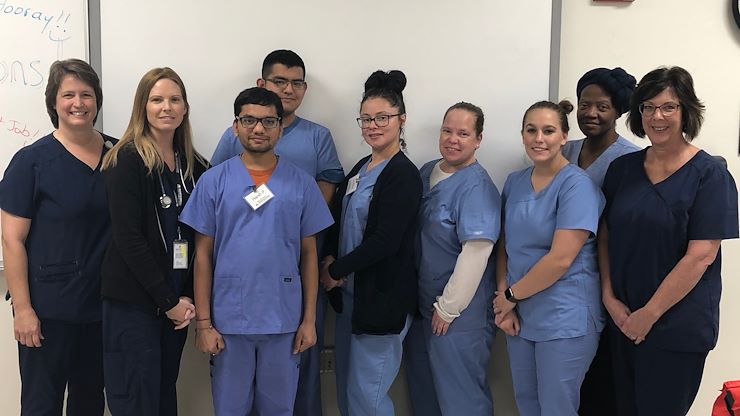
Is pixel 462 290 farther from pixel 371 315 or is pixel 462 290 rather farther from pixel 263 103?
pixel 263 103

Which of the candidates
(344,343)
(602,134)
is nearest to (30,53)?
(344,343)

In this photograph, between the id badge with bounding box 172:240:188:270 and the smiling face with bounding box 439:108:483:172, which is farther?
the smiling face with bounding box 439:108:483:172

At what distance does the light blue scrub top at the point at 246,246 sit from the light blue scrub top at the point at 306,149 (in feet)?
1.04

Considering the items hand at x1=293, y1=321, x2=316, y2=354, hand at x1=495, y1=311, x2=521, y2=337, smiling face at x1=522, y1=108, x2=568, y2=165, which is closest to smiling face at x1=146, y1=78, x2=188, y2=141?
hand at x1=293, y1=321, x2=316, y2=354

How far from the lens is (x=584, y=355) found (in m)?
1.74

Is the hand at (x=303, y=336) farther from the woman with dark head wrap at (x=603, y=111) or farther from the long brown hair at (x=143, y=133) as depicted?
the woman with dark head wrap at (x=603, y=111)

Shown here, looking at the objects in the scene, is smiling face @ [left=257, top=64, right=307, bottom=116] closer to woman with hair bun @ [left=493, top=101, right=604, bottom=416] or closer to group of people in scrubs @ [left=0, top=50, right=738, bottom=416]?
group of people in scrubs @ [left=0, top=50, right=738, bottom=416]

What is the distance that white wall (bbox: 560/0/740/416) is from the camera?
2312 mm

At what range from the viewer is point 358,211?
1.84 m

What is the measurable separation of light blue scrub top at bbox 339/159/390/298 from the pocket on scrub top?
854 millimetres

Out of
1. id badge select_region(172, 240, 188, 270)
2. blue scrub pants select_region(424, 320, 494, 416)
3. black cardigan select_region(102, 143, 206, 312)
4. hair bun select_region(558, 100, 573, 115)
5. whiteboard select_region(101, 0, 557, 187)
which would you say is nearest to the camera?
black cardigan select_region(102, 143, 206, 312)

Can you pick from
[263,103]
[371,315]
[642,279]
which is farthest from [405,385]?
[263,103]

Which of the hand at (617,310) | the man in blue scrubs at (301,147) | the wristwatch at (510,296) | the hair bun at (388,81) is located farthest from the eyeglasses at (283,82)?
the hand at (617,310)

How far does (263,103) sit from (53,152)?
68 centimetres
